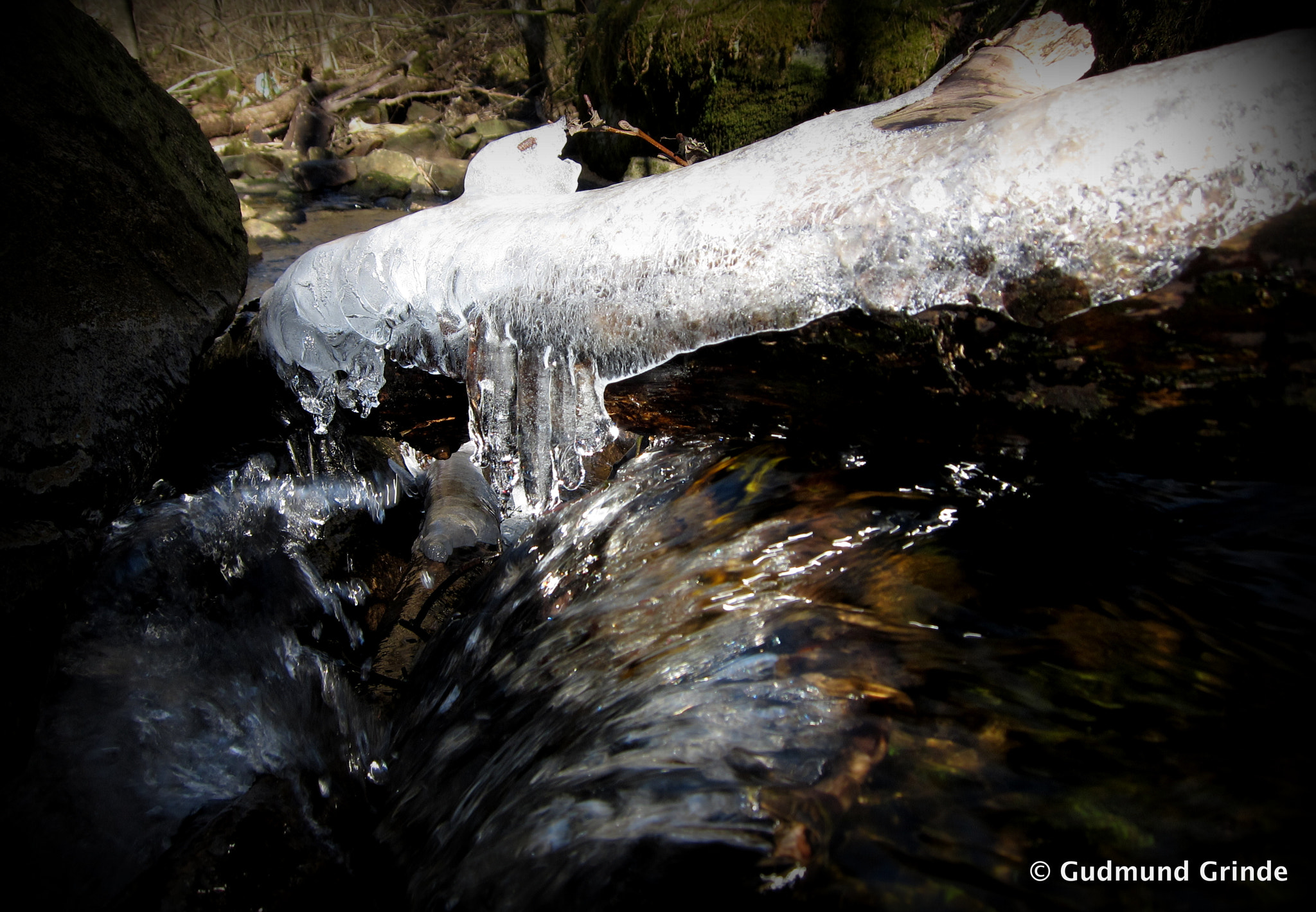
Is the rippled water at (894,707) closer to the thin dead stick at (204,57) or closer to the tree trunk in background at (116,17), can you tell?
the tree trunk in background at (116,17)

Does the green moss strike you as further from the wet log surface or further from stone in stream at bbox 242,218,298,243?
stone in stream at bbox 242,218,298,243

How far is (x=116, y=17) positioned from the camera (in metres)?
12.8

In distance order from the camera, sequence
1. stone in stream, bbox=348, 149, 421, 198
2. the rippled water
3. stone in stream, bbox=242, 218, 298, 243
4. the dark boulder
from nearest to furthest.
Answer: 1. the rippled water
2. the dark boulder
3. stone in stream, bbox=242, 218, 298, 243
4. stone in stream, bbox=348, 149, 421, 198

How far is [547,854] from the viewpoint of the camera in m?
1.19

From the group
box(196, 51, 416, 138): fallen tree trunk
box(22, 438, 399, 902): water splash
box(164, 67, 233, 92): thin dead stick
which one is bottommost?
box(22, 438, 399, 902): water splash

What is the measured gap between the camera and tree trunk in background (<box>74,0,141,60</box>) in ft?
41.5

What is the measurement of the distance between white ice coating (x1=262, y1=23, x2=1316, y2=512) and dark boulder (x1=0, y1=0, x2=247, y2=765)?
42cm

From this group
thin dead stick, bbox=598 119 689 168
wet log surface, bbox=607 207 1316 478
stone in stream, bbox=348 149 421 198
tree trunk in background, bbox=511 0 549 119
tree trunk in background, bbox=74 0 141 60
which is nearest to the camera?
wet log surface, bbox=607 207 1316 478

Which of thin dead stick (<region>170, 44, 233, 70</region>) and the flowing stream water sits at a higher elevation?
thin dead stick (<region>170, 44, 233, 70</region>)

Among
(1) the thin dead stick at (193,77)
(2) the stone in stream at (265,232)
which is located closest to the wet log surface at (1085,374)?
(2) the stone in stream at (265,232)

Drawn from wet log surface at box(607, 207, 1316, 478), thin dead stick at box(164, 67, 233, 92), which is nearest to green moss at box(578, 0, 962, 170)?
wet log surface at box(607, 207, 1316, 478)

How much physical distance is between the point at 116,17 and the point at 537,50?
362 inches

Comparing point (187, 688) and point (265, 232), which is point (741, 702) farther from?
point (265, 232)

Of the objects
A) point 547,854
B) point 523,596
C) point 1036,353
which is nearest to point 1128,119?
point 1036,353
